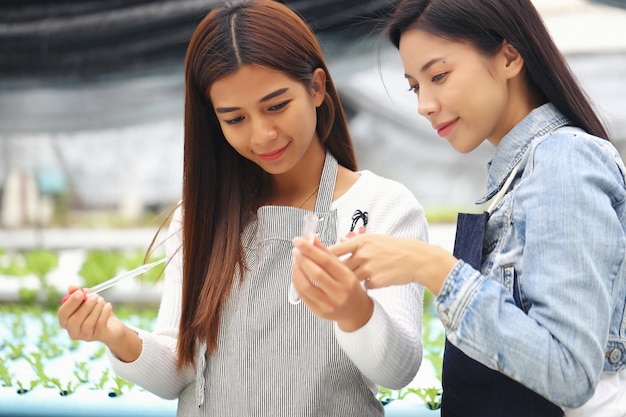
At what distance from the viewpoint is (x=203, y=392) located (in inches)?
57.8

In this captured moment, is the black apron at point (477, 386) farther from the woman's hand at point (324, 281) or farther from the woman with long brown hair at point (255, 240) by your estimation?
the woman's hand at point (324, 281)

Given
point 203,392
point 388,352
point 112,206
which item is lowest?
point 112,206

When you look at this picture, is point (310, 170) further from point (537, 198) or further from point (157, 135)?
point (157, 135)

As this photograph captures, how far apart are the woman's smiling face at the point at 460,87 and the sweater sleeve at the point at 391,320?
27cm

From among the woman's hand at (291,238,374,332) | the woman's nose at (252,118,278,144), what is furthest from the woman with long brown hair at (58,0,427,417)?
the woman's hand at (291,238,374,332)

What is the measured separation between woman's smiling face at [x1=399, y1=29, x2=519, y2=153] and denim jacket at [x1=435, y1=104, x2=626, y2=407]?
0.13 m

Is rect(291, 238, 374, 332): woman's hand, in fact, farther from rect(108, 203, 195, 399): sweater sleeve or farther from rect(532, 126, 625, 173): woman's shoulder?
rect(108, 203, 195, 399): sweater sleeve

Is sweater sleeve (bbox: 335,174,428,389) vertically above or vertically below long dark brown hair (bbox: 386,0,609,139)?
below

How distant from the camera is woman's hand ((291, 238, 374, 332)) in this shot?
1058 millimetres

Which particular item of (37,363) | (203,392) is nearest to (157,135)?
(37,363)

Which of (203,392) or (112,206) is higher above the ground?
(203,392)

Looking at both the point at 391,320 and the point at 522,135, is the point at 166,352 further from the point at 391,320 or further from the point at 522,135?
the point at 522,135

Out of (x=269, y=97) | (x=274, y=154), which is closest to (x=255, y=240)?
(x=274, y=154)

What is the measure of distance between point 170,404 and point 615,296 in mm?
1086
